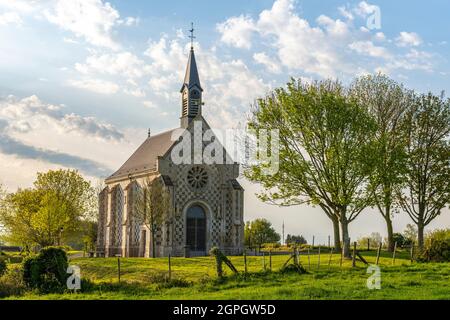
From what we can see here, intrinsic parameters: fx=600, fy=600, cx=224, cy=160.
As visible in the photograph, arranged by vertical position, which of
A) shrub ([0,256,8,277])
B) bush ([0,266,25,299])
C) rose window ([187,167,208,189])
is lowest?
bush ([0,266,25,299])

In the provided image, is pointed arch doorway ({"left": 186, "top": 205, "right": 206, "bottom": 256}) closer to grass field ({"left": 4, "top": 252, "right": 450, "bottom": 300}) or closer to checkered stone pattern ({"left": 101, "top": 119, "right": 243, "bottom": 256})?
checkered stone pattern ({"left": 101, "top": 119, "right": 243, "bottom": 256})

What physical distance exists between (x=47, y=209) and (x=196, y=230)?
13.8 meters

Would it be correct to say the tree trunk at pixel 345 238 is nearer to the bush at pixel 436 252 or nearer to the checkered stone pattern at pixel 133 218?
the bush at pixel 436 252

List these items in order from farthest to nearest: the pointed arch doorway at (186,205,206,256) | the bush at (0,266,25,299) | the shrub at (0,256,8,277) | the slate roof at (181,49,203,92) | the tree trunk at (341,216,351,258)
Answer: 1. the slate roof at (181,49,203,92)
2. the pointed arch doorway at (186,205,206,256)
3. the tree trunk at (341,216,351,258)
4. the shrub at (0,256,8,277)
5. the bush at (0,266,25,299)

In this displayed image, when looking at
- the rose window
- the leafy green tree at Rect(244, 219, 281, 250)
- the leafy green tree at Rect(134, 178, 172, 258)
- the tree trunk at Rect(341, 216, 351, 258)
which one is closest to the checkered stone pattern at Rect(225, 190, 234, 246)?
the rose window

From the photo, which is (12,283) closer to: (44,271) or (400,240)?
(44,271)

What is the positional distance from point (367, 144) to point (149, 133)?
31780mm

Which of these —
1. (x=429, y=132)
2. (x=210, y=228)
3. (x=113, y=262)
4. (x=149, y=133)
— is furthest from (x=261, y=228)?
(x=113, y=262)

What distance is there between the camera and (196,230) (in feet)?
171

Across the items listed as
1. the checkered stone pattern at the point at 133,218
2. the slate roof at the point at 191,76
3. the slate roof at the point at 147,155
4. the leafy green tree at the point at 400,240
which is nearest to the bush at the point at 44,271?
the slate roof at the point at 147,155

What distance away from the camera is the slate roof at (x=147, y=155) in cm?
5488

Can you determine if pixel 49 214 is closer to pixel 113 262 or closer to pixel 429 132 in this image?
A: pixel 113 262

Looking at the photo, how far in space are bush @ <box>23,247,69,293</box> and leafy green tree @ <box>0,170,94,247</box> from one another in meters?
27.4

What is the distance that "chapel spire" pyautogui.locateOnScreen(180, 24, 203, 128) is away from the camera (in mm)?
56625
